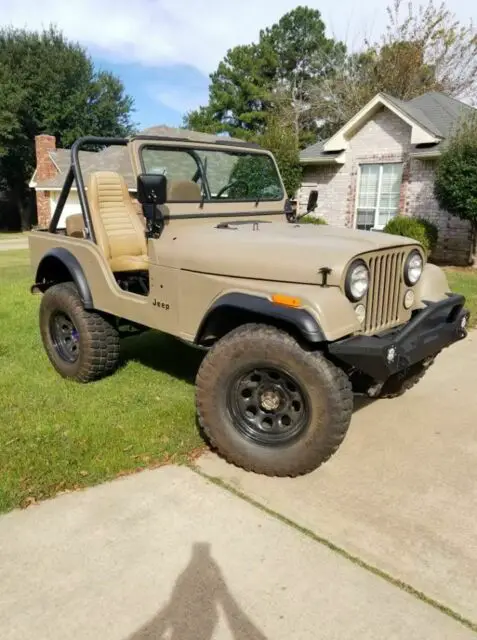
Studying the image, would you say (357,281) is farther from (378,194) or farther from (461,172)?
(378,194)

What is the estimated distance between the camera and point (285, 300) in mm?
3094

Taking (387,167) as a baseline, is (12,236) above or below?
below

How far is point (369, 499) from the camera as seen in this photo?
10.2ft

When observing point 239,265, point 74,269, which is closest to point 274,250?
point 239,265

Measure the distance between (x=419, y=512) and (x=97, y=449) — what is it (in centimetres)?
195

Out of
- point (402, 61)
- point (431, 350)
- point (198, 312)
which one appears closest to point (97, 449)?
point (198, 312)

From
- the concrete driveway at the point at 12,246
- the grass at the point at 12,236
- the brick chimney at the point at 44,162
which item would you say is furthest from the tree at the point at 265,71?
the concrete driveway at the point at 12,246

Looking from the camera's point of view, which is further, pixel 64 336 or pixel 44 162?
pixel 44 162

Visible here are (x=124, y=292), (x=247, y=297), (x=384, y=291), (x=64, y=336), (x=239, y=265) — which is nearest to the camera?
(x=247, y=297)

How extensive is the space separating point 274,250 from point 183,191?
4.17ft

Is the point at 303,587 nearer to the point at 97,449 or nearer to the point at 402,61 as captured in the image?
the point at 97,449

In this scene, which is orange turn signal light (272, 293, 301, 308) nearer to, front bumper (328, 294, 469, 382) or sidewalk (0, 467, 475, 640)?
front bumper (328, 294, 469, 382)

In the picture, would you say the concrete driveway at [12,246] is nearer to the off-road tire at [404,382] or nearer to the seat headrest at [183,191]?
the seat headrest at [183,191]

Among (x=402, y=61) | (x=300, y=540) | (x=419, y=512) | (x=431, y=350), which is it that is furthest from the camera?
(x=402, y=61)
